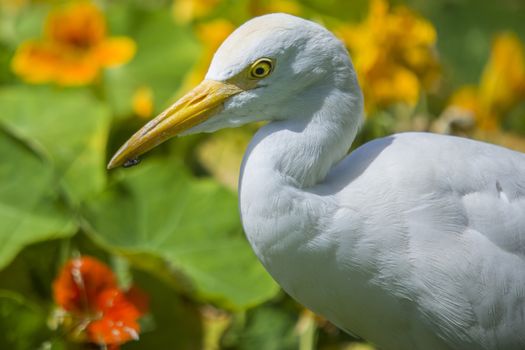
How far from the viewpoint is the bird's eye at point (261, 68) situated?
1426 millimetres

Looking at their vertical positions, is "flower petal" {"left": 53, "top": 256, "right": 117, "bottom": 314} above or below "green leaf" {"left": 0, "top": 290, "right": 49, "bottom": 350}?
above

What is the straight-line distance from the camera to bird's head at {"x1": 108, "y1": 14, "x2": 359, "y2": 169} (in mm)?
1425

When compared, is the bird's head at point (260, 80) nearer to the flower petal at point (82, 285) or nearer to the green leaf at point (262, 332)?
the flower petal at point (82, 285)

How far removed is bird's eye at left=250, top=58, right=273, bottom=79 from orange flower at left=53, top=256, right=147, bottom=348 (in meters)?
0.63

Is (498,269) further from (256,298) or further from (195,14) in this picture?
(195,14)

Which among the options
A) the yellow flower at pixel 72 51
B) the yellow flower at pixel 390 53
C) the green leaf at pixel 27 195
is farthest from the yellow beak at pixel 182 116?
the yellow flower at pixel 72 51

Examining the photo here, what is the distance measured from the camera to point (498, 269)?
1.54 m

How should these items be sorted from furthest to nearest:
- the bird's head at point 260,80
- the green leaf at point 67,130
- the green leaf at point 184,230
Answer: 1. the green leaf at point 67,130
2. the green leaf at point 184,230
3. the bird's head at point 260,80

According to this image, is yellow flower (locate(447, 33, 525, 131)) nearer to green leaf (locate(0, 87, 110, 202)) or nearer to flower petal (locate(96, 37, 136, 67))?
flower petal (locate(96, 37, 136, 67))

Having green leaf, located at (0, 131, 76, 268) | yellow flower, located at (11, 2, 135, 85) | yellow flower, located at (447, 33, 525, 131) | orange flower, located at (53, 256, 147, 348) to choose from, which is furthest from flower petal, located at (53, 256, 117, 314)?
yellow flower, located at (447, 33, 525, 131)

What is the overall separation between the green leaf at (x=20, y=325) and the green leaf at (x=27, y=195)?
29cm

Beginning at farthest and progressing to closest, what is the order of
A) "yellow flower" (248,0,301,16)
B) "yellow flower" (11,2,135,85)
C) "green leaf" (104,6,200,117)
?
"green leaf" (104,6,200,117), "yellow flower" (248,0,301,16), "yellow flower" (11,2,135,85)

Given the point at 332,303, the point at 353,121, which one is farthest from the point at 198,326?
the point at 353,121

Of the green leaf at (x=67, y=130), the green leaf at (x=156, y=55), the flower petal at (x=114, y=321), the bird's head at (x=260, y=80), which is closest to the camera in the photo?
the bird's head at (x=260, y=80)
